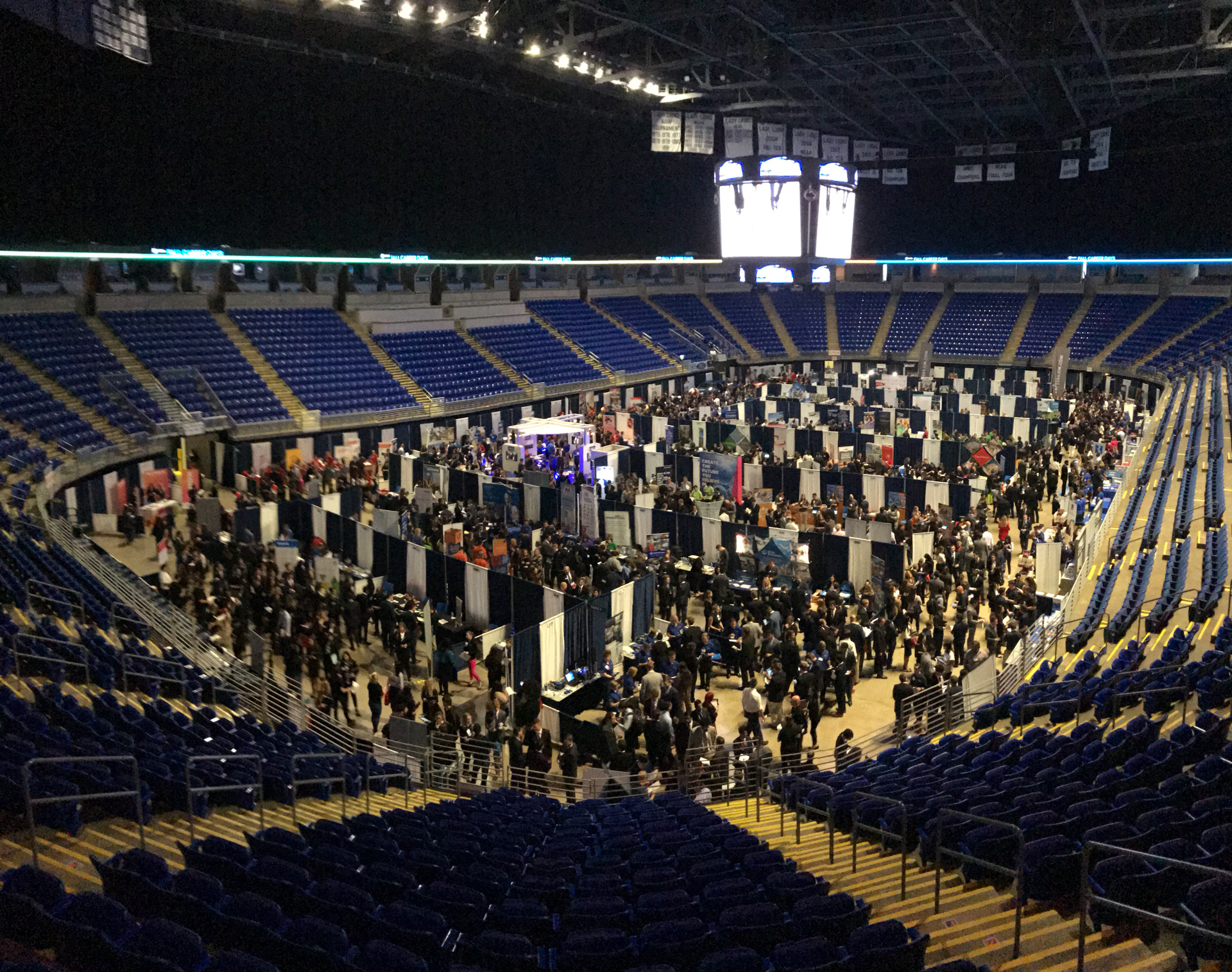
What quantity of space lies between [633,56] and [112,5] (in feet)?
68.7

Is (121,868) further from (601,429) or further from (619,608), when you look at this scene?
(601,429)

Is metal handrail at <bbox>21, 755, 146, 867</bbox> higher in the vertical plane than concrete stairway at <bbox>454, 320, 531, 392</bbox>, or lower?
lower

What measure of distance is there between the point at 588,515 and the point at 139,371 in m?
18.0

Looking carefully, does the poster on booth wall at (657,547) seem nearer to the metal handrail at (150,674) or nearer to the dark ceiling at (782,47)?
the metal handrail at (150,674)

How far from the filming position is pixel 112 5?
70.5ft

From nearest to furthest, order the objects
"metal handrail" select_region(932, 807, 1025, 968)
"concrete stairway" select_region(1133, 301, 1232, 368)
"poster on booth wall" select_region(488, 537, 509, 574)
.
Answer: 1. "metal handrail" select_region(932, 807, 1025, 968)
2. "poster on booth wall" select_region(488, 537, 509, 574)
3. "concrete stairway" select_region(1133, 301, 1232, 368)

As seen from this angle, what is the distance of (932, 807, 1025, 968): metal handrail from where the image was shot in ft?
18.8

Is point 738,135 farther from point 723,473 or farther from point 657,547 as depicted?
point 657,547

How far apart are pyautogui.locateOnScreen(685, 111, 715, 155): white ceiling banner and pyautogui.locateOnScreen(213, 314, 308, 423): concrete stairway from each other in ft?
74.5

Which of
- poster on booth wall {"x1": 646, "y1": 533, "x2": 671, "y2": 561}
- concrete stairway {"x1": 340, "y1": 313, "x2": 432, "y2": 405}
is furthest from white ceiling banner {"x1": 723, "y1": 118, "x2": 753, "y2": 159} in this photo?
poster on booth wall {"x1": 646, "y1": 533, "x2": 671, "y2": 561}

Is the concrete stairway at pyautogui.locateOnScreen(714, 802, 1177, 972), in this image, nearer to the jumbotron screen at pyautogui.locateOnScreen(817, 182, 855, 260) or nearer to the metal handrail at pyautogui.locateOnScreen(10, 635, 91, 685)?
the metal handrail at pyautogui.locateOnScreen(10, 635, 91, 685)

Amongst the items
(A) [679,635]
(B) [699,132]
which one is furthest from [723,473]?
(B) [699,132]

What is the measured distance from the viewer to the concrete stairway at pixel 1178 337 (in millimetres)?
48000

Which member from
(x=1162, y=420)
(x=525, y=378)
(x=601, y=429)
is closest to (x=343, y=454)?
(x=601, y=429)
